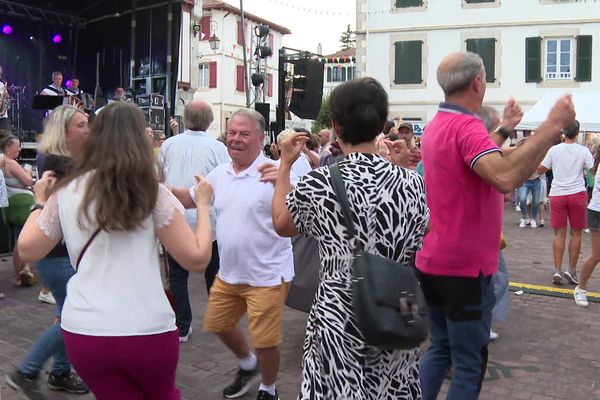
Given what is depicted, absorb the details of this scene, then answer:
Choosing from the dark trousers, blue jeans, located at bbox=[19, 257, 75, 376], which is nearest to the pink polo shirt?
blue jeans, located at bbox=[19, 257, 75, 376]

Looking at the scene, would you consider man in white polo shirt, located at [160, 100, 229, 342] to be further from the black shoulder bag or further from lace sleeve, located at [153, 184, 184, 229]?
the black shoulder bag

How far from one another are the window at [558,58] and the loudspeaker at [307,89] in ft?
54.5

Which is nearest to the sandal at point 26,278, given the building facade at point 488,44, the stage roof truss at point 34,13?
the stage roof truss at point 34,13

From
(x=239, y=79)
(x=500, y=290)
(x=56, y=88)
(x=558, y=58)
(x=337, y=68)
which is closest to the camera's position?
(x=500, y=290)

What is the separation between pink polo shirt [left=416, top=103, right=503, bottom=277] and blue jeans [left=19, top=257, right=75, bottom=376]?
2.25 m

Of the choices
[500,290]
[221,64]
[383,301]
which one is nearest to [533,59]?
[221,64]

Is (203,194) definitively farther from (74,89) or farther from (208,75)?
(208,75)

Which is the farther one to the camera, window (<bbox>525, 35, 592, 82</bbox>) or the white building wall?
the white building wall

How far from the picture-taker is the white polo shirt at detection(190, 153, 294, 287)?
12.0ft

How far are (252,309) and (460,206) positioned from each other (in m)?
1.46

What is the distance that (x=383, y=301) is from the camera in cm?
210

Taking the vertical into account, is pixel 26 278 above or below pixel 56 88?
below

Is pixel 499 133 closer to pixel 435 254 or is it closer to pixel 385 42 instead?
pixel 435 254

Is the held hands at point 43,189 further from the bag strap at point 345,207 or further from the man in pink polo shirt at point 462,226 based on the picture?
the man in pink polo shirt at point 462,226
